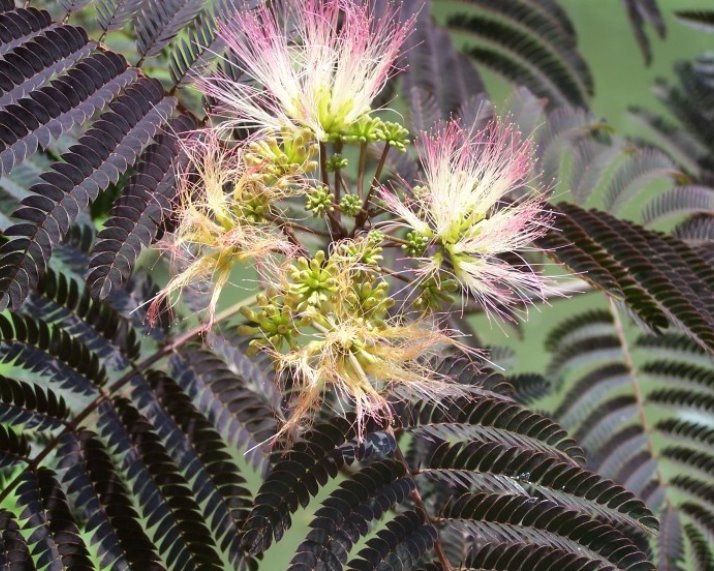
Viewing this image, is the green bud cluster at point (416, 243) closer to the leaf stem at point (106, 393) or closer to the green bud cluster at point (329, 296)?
the green bud cluster at point (329, 296)

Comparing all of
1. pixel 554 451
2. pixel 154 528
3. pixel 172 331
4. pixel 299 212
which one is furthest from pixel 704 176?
pixel 154 528

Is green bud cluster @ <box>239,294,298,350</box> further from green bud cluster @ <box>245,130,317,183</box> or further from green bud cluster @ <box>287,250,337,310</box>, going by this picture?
green bud cluster @ <box>245,130,317,183</box>

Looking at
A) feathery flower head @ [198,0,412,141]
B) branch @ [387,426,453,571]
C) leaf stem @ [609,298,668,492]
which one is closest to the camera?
branch @ [387,426,453,571]

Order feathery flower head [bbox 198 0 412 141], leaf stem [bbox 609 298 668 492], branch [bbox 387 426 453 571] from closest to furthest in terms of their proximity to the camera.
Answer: branch [bbox 387 426 453 571] < feathery flower head [bbox 198 0 412 141] < leaf stem [bbox 609 298 668 492]

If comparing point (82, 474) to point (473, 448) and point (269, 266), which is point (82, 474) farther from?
point (473, 448)

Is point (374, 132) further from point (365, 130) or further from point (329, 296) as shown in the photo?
point (329, 296)

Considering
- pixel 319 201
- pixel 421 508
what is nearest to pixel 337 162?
pixel 319 201

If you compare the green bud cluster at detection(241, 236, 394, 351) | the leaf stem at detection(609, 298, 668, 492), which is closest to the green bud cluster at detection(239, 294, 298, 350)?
the green bud cluster at detection(241, 236, 394, 351)
